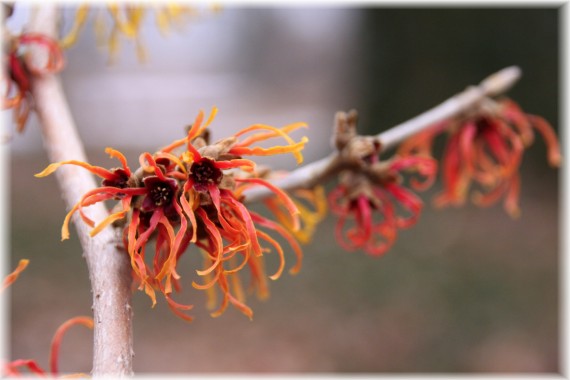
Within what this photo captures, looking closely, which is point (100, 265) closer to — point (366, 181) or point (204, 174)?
point (204, 174)

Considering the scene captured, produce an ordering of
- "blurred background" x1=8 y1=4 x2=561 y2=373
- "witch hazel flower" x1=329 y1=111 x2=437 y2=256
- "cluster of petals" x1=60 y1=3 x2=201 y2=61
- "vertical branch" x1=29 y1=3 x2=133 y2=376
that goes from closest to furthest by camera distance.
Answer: "vertical branch" x1=29 y1=3 x2=133 y2=376, "witch hazel flower" x1=329 y1=111 x2=437 y2=256, "cluster of petals" x1=60 y1=3 x2=201 y2=61, "blurred background" x1=8 y1=4 x2=561 y2=373

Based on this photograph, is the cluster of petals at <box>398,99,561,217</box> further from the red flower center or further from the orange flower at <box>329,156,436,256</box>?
the red flower center

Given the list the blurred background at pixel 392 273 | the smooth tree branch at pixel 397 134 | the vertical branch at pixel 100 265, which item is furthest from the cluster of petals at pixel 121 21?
the smooth tree branch at pixel 397 134

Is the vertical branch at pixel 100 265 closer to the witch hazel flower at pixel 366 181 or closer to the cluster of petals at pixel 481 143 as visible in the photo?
the witch hazel flower at pixel 366 181

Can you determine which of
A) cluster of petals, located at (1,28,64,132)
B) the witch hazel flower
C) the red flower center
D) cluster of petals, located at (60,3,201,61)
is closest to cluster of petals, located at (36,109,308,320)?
the red flower center

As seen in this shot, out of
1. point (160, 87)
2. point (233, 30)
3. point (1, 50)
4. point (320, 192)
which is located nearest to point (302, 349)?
point (320, 192)

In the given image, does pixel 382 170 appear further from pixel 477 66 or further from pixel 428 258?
pixel 477 66

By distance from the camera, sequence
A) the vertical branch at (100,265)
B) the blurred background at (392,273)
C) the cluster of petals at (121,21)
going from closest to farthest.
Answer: the vertical branch at (100,265) < the cluster of petals at (121,21) < the blurred background at (392,273)
